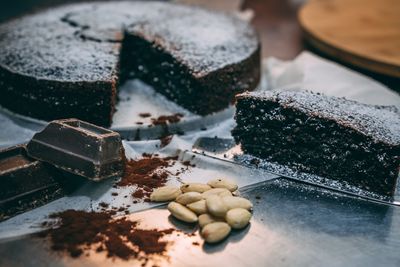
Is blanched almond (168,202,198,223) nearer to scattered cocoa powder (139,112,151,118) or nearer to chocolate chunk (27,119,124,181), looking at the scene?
chocolate chunk (27,119,124,181)

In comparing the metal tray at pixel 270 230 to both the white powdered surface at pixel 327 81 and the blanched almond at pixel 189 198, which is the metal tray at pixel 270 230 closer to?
the blanched almond at pixel 189 198

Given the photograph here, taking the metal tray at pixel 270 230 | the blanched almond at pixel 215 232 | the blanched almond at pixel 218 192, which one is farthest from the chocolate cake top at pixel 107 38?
the blanched almond at pixel 215 232

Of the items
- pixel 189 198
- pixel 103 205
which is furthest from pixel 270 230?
pixel 103 205

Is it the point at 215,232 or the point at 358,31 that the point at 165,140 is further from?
the point at 358,31

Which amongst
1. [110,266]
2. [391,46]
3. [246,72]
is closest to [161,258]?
[110,266]

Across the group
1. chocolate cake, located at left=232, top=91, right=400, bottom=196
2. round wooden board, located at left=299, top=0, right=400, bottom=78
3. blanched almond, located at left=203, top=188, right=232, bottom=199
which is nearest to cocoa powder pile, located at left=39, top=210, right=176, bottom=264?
blanched almond, located at left=203, top=188, right=232, bottom=199

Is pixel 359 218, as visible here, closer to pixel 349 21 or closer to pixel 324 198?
pixel 324 198
